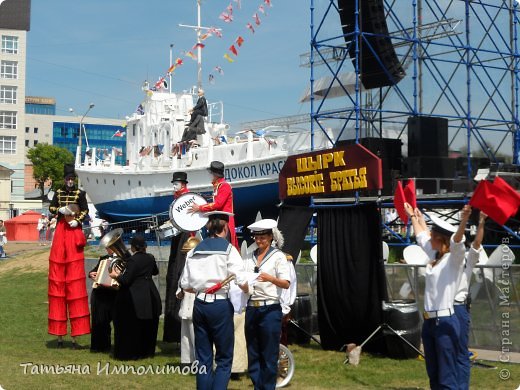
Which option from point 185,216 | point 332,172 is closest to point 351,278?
point 332,172

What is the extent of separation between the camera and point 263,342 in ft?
20.3

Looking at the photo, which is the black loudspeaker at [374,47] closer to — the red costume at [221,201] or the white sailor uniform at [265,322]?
the red costume at [221,201]

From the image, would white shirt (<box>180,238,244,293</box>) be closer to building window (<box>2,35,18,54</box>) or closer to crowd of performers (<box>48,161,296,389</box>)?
crowd of performers (<box>48,161,296,389</box>)

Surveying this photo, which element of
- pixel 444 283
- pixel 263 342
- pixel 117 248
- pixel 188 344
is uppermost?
pixel 117 248

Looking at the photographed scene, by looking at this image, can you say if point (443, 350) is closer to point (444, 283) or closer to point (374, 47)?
point (444, 283)

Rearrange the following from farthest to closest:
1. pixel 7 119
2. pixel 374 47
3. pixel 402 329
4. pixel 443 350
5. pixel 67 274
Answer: pixel 7 119 → pixel 374 47 → pixel 67 274 → pixel 402 329 → pixel 443 350

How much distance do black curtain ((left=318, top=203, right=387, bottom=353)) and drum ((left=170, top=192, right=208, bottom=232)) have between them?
6.26 ft

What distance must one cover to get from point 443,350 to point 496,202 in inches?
45.3

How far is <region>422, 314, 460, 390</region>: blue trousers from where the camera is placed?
17.9ft

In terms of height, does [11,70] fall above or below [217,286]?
above

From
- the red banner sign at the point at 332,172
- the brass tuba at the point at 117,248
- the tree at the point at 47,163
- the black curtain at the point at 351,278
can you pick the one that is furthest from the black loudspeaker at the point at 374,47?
the tree at the point at 47,163

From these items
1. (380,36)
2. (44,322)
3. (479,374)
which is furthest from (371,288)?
(380,36)

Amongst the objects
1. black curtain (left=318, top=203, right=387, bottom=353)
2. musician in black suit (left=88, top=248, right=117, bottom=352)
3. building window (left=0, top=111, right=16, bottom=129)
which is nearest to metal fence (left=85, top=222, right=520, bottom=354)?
black curtain (left=318, top=203, right=387, bottom=353)

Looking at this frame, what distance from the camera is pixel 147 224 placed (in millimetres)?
16484
